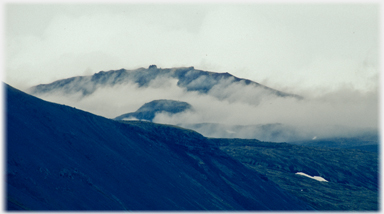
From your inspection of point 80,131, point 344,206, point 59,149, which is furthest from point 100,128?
point 344,206

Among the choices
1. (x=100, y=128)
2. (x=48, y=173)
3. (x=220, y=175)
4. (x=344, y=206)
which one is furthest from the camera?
(x=344, y=206)

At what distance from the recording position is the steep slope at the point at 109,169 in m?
79.6

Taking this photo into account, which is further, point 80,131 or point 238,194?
point 238,194

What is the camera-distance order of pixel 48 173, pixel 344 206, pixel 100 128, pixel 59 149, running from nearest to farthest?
pixel 48 173 → pixel 59 149 → pixel 100 128 → pixel 344 206

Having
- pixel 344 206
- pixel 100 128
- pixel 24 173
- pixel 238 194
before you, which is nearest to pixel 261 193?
pixel 238 194

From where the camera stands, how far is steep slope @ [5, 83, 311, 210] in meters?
79.6

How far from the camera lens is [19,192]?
70625 millimetres

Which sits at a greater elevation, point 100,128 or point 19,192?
point 100,128

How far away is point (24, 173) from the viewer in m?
77.5

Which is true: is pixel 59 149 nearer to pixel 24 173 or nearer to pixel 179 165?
pixel 24 173

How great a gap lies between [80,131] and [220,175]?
52692 millimetres

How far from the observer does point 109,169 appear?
99.6 metres

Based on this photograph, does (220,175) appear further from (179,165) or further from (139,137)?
(139,137)

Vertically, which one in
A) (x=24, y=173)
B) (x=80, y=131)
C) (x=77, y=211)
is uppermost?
(x=80, y=131)
